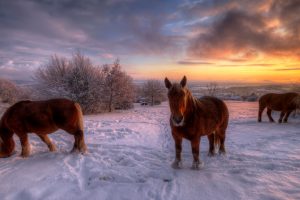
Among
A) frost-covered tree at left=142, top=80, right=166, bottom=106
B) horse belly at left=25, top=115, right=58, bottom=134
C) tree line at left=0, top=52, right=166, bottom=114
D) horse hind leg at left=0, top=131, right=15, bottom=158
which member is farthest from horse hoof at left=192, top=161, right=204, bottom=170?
frost-covered tree at left=142, top=80, right=166, bottom=106

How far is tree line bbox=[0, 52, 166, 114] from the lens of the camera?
13.4 meters

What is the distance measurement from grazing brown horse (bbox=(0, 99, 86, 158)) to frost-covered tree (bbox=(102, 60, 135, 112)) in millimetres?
9908

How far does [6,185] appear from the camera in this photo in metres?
3.59

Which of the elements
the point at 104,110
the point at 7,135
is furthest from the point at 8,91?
the point at 7,135

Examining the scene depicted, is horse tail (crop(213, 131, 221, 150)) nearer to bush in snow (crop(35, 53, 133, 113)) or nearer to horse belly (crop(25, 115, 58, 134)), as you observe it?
horse belly (crop(25, 115, 58, 134))

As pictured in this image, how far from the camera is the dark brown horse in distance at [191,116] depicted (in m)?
3.50

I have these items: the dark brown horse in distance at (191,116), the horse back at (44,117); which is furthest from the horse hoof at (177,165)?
the horse back at (44,117)

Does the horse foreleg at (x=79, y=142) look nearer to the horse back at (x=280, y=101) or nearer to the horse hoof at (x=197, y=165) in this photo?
the horse hoof at (x=197, y=165)

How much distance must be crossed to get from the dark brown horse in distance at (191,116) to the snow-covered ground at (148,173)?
0.59 m

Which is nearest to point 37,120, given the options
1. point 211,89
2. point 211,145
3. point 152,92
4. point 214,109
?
point 214,109

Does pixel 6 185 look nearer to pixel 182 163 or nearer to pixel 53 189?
pixel 53 189

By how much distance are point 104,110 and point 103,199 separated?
472 inches

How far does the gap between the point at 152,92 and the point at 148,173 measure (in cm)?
1756

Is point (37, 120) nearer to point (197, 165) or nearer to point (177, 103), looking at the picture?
point (177, 103)
